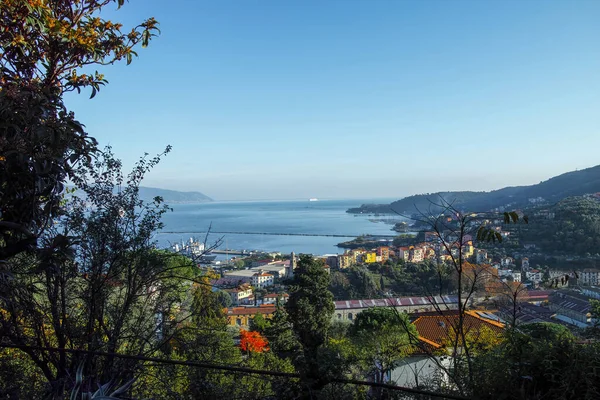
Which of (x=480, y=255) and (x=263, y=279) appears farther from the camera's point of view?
(x=263, y=279)

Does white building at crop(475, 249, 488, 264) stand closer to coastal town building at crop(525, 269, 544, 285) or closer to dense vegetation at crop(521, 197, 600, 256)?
coastal town building at crop(525, 269, 544, 285)

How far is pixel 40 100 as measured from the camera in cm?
175

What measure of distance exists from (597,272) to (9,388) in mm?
4141

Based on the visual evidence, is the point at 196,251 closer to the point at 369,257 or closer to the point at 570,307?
the point at 570,307

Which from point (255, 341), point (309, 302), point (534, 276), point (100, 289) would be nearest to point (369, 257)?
point (309, 302)

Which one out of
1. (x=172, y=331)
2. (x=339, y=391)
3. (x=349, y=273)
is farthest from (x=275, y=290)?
(x=339, y=391)

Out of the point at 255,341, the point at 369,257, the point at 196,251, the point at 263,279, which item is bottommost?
the point at 263,279

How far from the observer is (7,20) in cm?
202

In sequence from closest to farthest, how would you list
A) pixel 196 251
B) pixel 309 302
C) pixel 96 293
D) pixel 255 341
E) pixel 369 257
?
pixel 96 293, pixel 196 251, pixel 255 341, pixel 309 302, pixel 369 257

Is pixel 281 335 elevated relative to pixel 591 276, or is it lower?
lower

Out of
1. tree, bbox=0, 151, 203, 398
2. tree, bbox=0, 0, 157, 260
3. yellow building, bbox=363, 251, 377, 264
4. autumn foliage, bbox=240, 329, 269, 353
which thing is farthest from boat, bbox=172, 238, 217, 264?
yellow building, bbox=363, 251, 377, 264

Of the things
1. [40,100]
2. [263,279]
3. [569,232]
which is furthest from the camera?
[263,279]

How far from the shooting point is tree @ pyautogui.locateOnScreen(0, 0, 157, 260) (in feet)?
5.60

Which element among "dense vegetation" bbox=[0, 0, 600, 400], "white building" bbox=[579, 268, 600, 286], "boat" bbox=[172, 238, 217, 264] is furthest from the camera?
"boat" bbox=[172, 238, 217, 264]
